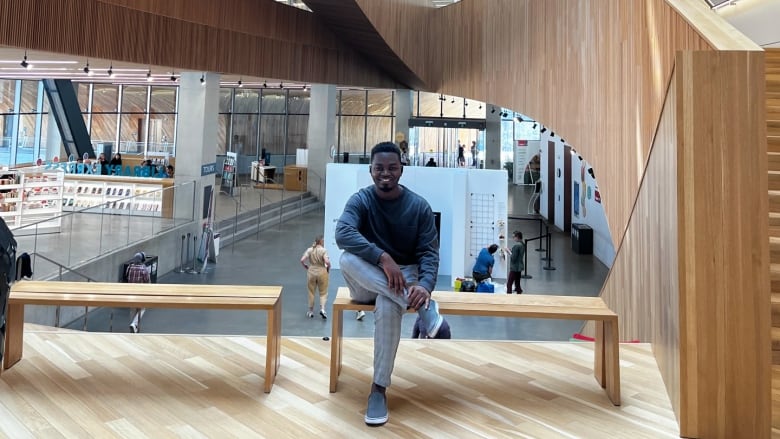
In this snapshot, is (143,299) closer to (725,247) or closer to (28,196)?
(725,247)

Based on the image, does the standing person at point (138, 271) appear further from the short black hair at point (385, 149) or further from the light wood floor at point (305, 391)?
the short black hair at point (385, 149)

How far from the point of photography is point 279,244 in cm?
1484

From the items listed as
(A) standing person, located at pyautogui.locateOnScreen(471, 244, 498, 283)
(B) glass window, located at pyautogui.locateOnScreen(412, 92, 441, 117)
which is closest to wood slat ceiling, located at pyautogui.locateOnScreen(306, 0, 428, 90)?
(A) standing person, located at pyautogui.locateOnScreen(471, 244, 498, 283)

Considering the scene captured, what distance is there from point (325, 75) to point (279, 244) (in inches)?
191

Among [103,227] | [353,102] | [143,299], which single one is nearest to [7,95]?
[353,102]

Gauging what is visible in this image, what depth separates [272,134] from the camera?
2856 centimetres

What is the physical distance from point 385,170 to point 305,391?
1176 mm

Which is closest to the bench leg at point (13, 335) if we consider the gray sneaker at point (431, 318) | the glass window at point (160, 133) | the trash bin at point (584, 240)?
the gray sneaker at point (431, 318)

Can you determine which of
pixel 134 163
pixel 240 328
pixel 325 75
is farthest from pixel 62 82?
pixel 240 328

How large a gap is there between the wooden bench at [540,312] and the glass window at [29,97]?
2460cm

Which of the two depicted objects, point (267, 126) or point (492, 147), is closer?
point (492, 147)

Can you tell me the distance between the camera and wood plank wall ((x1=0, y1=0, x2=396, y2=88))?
8.77 m

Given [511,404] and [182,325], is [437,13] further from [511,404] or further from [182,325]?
[511,404]

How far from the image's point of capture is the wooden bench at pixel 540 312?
2.64 m
